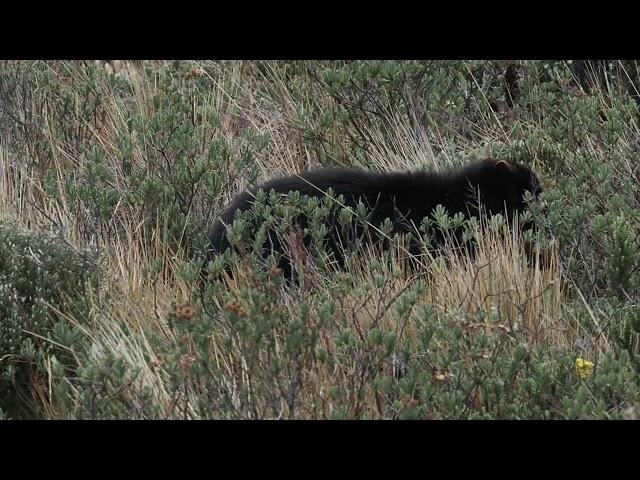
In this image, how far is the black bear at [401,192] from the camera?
6.72m

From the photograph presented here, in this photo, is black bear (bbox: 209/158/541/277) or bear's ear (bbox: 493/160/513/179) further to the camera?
bear's ear (bbox: 493/160/513/179)

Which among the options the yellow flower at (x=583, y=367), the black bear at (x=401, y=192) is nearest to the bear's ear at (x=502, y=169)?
the black bear at (x=401, y=192)

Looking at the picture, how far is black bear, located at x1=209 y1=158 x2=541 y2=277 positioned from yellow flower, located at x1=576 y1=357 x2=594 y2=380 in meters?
2.06

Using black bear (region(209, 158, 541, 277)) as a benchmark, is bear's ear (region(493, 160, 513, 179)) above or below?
above

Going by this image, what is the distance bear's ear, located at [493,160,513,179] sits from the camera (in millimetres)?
7332

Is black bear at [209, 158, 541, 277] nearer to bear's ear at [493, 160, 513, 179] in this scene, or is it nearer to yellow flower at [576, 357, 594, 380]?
bear's ear at [493, 160, 513, 179]

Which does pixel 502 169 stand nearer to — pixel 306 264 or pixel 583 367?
pixel 306 264

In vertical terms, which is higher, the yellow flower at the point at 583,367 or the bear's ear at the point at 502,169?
the bear's ear at the point at 502,169

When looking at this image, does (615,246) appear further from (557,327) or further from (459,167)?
(459,167)

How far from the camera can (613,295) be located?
230 inches

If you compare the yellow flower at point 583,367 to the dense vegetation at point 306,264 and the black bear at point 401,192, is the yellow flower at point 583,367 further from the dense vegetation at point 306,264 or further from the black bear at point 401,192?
the black bear at point 401,192

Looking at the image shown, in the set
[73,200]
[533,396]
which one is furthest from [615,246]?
[73,200]

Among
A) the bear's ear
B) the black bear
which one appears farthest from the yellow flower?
the bear's ear

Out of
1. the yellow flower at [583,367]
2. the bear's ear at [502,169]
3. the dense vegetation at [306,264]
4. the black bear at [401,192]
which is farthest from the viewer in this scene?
the bear's ear at [502,169]
